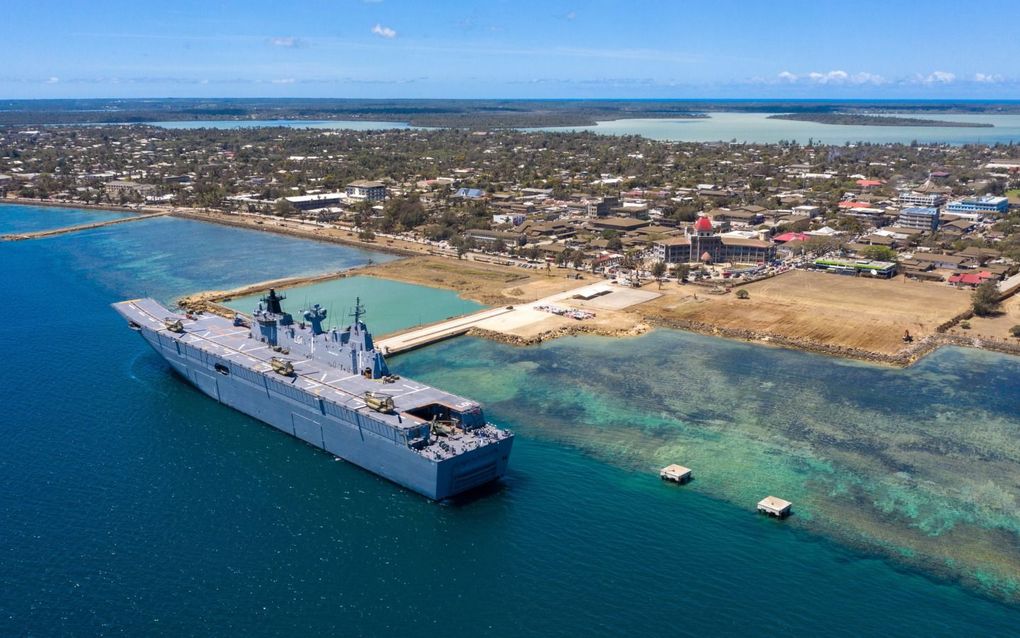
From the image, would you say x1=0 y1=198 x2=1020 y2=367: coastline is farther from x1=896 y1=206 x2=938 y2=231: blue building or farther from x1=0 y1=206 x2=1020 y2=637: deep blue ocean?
x1=896 y1=206 x2=938 y2=231: blue building

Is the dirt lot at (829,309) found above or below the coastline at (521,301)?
above

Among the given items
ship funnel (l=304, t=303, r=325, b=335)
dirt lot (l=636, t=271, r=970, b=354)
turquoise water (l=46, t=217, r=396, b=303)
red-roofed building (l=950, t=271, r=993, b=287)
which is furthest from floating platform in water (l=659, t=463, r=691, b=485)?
red-roofed building (l=950, t=271, r=993, b=287)

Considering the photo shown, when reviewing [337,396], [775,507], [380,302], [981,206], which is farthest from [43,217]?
[981,206]

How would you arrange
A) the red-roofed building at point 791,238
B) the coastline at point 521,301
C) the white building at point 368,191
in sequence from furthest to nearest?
the white building at point 368,191, the red-roofed building at point 791,238, the coastline at point 521,301

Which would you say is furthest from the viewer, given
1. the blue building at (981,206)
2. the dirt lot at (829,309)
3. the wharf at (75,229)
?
the blue building at (981,206)

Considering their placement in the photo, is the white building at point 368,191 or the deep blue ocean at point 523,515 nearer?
the deep blue ocean at point 523,515

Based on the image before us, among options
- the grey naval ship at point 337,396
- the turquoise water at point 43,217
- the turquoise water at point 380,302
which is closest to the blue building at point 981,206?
the turquoise water at point 380,302

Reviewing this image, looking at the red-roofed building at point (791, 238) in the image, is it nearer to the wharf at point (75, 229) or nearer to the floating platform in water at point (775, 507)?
the floating platform in water at point (775, 507)

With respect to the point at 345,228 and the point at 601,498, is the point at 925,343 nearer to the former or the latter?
the point at 601,498
